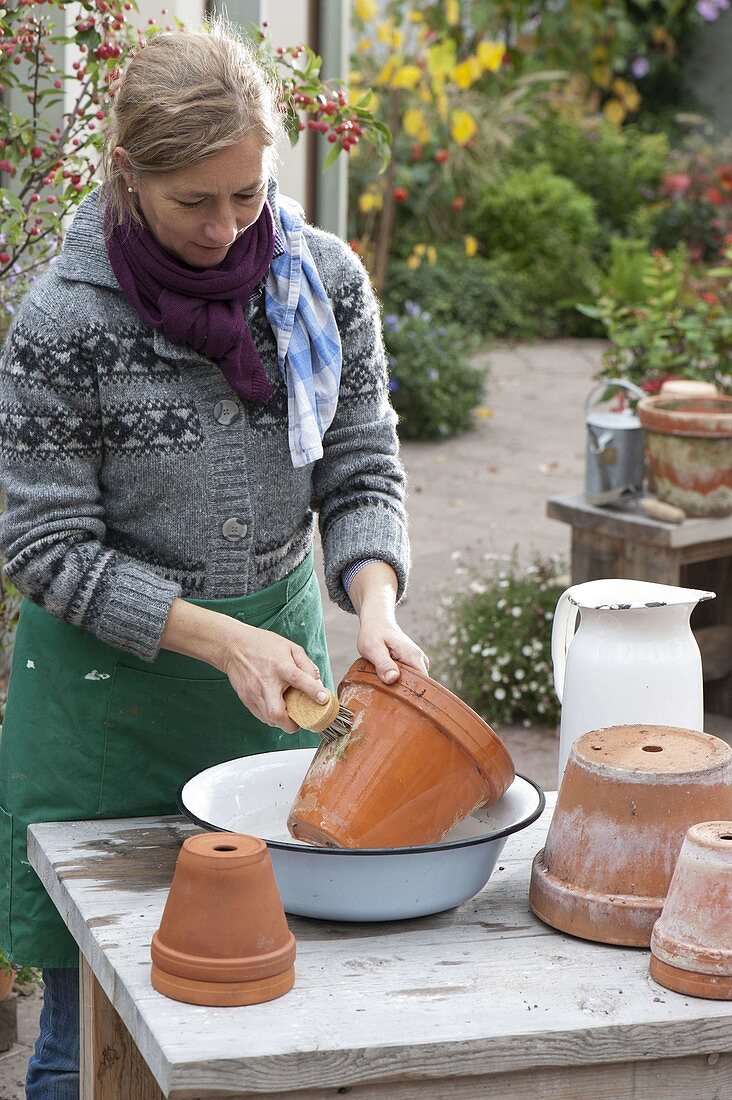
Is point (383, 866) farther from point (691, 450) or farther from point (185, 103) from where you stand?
point (691, 450)

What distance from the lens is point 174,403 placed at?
5.56 feet

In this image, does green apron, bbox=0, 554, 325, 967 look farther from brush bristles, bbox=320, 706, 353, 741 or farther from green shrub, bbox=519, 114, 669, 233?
green shrub, bbox=519, 114, 669, 233

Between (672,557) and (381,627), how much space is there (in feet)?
7.64

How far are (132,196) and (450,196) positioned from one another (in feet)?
28.3

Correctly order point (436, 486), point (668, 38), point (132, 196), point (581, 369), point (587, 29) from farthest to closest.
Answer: point (668, 38)
point (587, 29)
point (581, 369)
point (436, 486)
point (132, 196)

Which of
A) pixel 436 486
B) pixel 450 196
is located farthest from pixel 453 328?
pixel 450 196

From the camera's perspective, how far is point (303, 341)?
177cm

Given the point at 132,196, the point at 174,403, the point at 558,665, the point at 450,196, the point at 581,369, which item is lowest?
the point at 581,369

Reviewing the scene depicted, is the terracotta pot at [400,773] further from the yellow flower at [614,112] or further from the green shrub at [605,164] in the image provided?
the yellow flower at [614,112]

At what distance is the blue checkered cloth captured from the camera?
1751 mm

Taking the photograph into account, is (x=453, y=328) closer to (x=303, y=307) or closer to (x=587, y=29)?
(x=587, y=29)

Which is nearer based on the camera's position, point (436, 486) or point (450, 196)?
point (436, 486)

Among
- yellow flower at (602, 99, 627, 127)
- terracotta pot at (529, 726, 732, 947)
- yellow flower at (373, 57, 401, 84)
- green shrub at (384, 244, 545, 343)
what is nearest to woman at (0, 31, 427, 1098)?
terracotta pot at (529, 726, 732, 947)

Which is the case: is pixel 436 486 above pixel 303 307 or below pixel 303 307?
below
